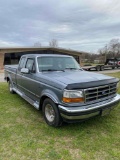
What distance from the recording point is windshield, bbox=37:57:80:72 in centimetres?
461

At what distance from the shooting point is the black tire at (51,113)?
356 centimetres

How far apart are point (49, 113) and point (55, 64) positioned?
1.66 meters

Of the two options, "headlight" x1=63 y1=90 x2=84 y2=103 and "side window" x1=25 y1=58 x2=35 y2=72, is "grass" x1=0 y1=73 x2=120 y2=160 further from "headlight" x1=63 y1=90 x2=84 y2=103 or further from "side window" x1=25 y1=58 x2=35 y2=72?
"side window" x1=25 y1=58 x2=35 y2=72

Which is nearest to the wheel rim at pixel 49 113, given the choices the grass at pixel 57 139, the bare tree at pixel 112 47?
the grass at pixel 57 139

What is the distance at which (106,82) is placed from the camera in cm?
370

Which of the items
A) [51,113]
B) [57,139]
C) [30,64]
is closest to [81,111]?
[57,139]

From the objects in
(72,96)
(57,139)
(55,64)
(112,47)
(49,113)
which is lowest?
(57,139)

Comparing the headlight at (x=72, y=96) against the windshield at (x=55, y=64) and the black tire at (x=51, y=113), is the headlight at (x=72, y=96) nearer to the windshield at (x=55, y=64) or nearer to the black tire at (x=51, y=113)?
the black tire at (x=51, y=113)

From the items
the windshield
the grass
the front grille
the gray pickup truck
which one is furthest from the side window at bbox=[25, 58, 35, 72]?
the front grille

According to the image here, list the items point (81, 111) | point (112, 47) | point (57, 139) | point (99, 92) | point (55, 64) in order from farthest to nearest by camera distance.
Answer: point (112, 47) < point (55, 64) < point (99, 92) < point (57, 139) < point (81, 111)

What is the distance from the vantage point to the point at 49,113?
4000 millimetres

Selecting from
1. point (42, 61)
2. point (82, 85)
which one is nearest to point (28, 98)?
point (42, 61)

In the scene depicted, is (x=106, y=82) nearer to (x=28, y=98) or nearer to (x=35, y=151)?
(x=35, y=151)

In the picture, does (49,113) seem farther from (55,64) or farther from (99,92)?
(55,64)
